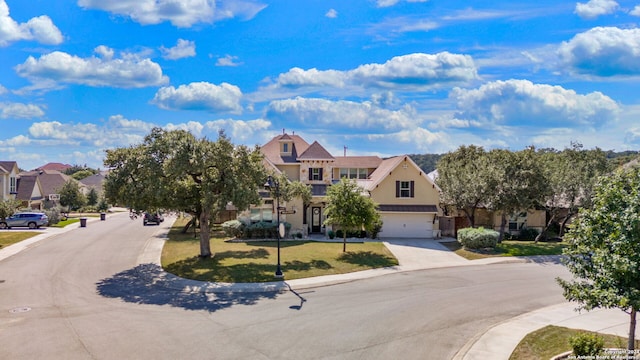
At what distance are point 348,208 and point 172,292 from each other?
41.7 ft

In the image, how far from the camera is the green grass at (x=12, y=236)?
33062 millimetres

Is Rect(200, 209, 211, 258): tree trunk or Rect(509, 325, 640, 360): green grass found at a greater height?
Rect(200, 209, 211, 258): tree trunk

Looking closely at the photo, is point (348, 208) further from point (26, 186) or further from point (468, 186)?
point (26, 186)

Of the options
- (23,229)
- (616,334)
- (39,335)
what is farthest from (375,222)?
(23,229)

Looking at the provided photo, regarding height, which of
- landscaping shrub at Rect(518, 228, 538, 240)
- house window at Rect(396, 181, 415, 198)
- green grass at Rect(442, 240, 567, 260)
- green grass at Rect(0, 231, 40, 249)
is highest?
house window at Rect(396, 181, 415, 198)

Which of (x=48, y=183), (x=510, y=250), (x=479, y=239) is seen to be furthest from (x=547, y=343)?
(x=48, y=183)

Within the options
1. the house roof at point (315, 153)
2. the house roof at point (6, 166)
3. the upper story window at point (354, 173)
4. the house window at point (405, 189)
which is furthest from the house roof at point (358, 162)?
the house roof at point (6, 166)

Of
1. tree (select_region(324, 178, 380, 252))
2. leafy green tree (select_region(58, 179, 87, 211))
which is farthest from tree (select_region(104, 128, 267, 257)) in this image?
leafy green tree (select_region(58, 179, 87, 211))

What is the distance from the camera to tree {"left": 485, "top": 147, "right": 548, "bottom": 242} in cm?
3338

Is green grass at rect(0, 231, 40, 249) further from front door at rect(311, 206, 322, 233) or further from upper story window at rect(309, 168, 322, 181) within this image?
upper story window at rect(309, 168, 322, 181)

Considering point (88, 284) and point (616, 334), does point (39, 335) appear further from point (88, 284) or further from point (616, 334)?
point (616, 334)

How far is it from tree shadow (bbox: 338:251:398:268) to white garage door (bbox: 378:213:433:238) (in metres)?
8.19

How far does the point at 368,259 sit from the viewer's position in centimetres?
2830

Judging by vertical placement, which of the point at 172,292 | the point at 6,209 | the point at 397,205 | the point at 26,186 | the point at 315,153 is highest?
the point at 315,153
